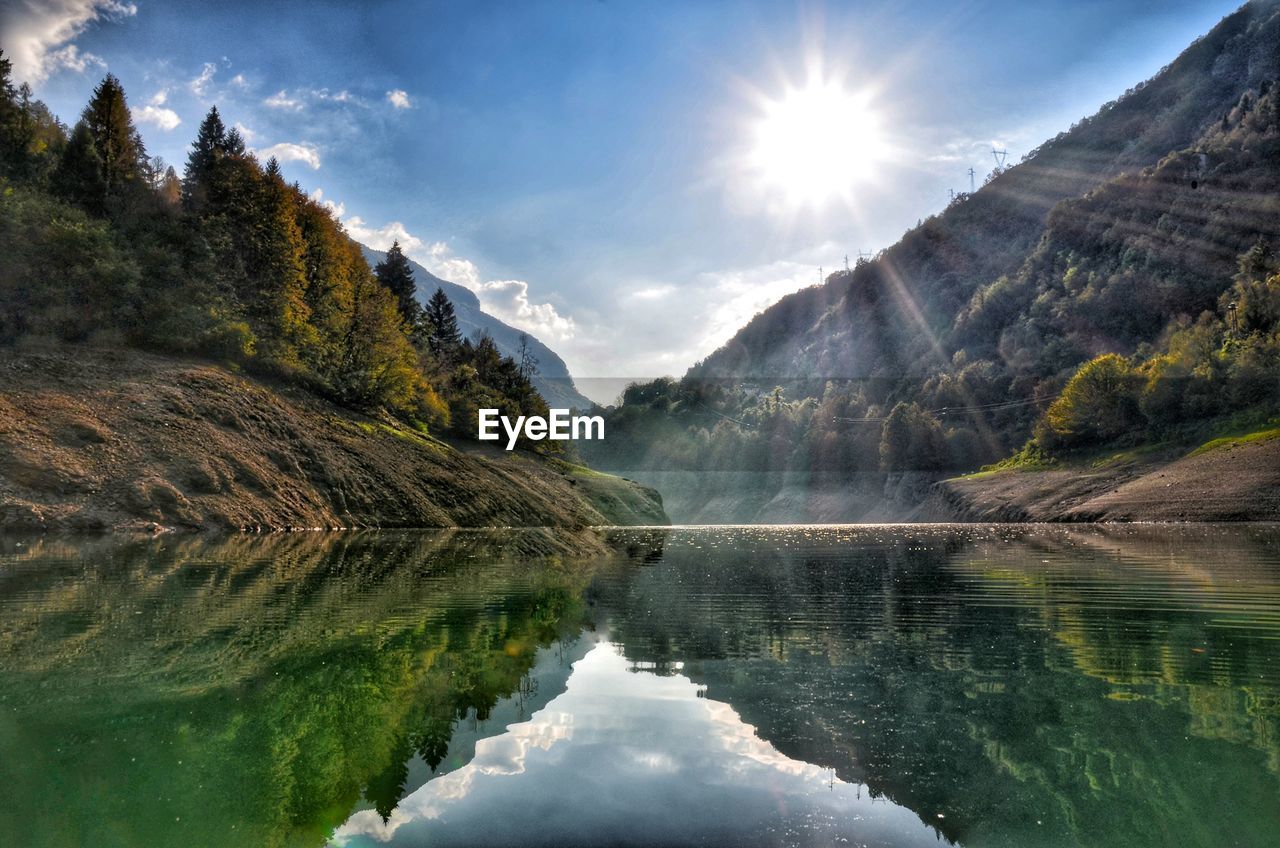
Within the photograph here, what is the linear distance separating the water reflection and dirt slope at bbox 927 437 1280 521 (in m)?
70.4

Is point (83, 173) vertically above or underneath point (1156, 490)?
above

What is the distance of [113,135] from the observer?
6053 centimetres

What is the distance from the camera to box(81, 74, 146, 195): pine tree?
59.1 metres

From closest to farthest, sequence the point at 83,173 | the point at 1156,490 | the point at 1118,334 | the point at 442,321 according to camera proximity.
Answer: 1. the point at 83,173
2. the point at 1156,490
3. the point at 442,321
4. the point at 1118,334

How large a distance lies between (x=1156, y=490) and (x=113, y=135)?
92979 millimetres

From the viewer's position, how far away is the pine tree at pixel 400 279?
9988 centimetres

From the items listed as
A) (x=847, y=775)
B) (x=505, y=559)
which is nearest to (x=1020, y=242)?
(x=505, y=559)

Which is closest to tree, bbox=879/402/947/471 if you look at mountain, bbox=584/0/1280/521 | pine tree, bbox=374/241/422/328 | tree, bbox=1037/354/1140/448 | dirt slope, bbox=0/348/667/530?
mountain, bbox=584/0/1280/521

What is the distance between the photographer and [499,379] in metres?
99.4

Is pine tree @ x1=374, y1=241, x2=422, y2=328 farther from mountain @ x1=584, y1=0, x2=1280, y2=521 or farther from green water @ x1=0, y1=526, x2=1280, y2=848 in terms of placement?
green water @ x1=0, y1=526, x2=1280, y2=848

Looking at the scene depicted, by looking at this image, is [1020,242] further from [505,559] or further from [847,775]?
[847,775]

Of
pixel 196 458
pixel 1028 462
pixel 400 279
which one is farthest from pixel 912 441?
pixel 196 458

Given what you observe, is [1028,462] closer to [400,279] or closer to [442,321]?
[442,321]

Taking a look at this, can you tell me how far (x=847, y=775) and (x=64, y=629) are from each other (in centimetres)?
1080
